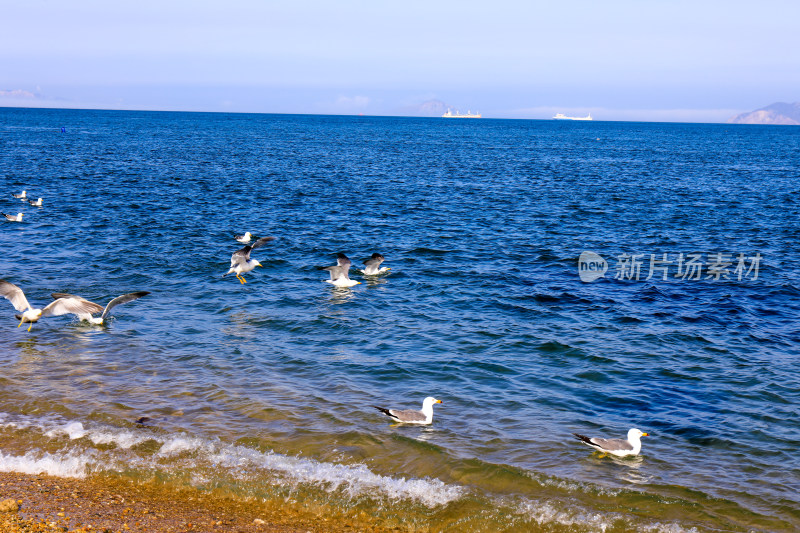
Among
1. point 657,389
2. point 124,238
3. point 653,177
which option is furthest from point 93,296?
point 653,177

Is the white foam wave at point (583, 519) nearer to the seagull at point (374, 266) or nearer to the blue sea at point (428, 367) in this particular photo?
the blue sea at point (428, 367)

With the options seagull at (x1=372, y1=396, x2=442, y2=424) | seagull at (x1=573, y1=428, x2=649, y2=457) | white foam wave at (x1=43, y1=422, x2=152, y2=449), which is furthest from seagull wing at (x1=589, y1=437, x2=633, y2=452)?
white foam wave at (x1=43, y1=422, x2=152, y2=449)

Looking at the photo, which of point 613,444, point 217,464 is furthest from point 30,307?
point 613,444

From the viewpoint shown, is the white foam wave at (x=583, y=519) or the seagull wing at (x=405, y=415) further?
the seagull wing at (x=405, y=415)

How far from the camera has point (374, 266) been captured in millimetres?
22047

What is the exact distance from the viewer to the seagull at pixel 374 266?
21.6m

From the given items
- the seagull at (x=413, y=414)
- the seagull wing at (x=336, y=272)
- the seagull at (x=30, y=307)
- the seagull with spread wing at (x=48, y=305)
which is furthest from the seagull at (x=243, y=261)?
the seagull at (x=413, y=414)

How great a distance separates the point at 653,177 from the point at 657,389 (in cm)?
4943

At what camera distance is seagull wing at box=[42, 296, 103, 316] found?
15367 millimetres

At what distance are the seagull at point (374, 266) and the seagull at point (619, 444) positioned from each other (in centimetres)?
→ 1221

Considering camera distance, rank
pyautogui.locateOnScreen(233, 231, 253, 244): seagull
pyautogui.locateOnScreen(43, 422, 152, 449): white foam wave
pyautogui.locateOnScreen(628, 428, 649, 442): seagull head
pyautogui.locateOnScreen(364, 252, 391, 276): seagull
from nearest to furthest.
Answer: pyautogui.locateOnScreen(43, 422, 152, 449): white foam wave, pyautogui.locateOnScreen(628, 428, 649, 442): seagull head, pyautogui.locateOnScreen(364, 252, 391, 276): seagull, pyautogui.locateOnScreen(233, 231, 253, 244): seagull

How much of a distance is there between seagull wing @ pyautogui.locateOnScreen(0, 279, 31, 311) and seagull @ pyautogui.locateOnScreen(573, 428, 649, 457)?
42.4ft

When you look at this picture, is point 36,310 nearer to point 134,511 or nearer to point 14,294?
point 14,294

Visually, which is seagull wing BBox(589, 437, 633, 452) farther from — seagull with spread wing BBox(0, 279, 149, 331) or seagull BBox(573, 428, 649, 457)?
seagull with spread wing BBox(0, 279, 149, 331)
